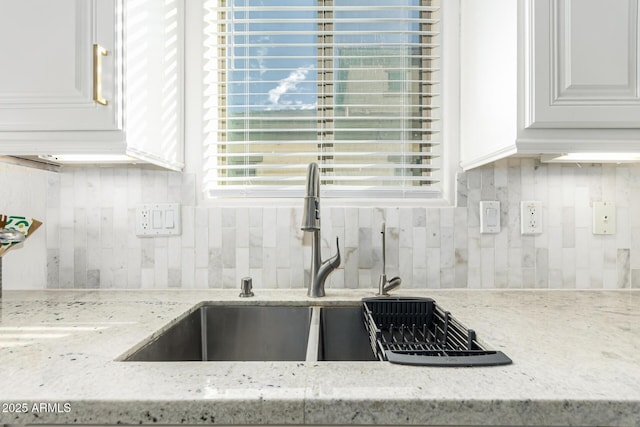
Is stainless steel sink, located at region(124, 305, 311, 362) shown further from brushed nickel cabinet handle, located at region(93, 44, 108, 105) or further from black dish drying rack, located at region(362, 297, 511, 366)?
brushed nickel cabinet handle, located at region(93, 44, 108, 105)

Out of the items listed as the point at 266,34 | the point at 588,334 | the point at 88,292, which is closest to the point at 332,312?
the point at 588,334

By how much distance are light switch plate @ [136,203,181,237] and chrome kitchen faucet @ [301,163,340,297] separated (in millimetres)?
503

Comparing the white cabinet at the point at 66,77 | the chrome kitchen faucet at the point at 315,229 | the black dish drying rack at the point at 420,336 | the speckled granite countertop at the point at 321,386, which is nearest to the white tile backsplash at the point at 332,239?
the chrome kitchen faucet at the point at 315,229

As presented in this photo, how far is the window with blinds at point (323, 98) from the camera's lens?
153 centimetres

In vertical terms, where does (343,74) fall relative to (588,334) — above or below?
above

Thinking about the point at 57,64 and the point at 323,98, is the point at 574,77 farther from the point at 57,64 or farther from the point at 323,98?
the point at 57,64

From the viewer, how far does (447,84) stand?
59.2 inches

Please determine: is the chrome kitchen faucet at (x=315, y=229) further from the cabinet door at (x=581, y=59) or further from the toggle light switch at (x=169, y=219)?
the cabinet door at (x=581, y=59)

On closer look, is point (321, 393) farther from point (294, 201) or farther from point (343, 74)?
point (343, 74)

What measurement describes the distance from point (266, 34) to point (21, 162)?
96 centimetres

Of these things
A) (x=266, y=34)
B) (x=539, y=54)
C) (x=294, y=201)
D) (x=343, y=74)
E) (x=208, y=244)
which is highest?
(x=266, y=34)

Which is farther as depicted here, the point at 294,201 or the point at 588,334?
the point at 294,201

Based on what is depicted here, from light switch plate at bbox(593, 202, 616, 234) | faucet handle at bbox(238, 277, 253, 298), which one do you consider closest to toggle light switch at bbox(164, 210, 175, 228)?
faucet handle at bbox(238, 277, 253, 298)

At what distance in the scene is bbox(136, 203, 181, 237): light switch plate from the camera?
4.77ft
